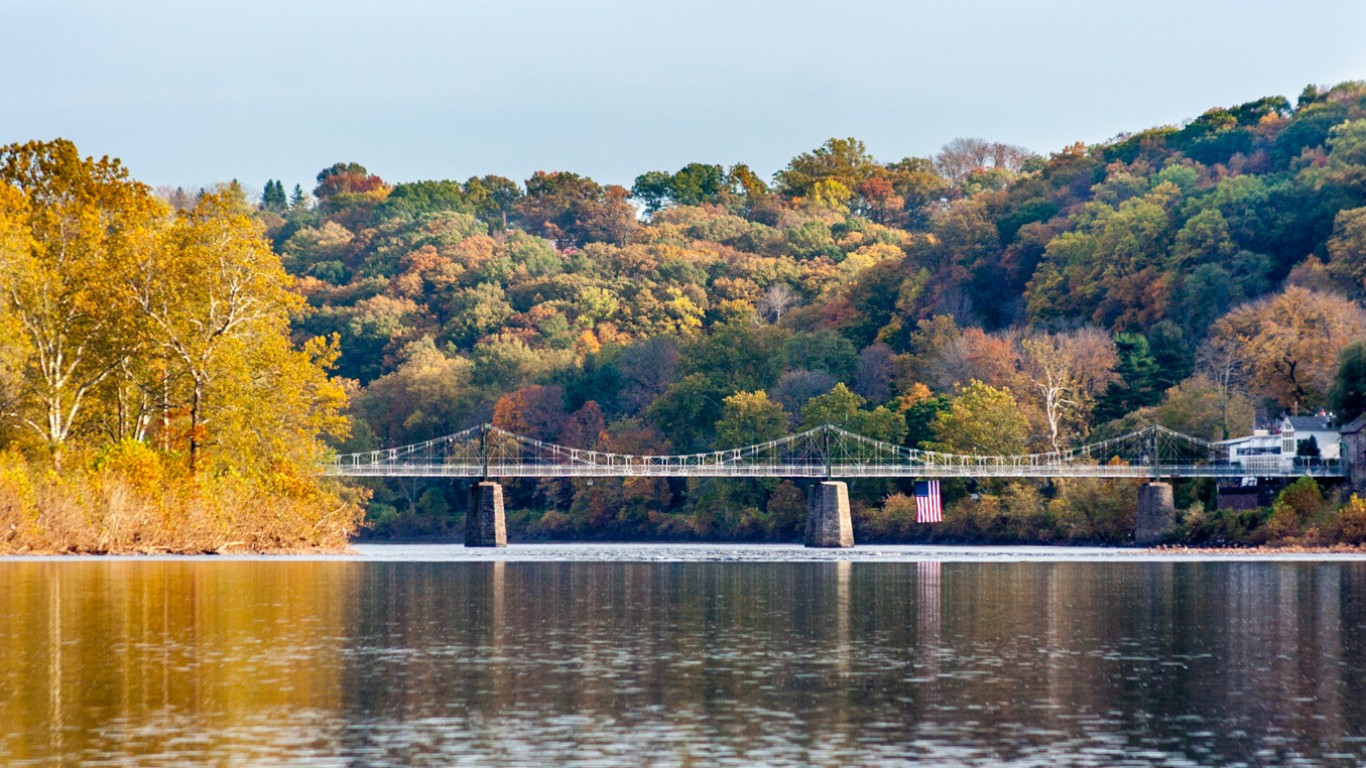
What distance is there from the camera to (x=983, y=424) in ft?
322

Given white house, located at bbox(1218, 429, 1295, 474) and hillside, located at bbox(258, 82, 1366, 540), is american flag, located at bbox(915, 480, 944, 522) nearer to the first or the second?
hillside, located at bbox(258, 82, 1366, 540)

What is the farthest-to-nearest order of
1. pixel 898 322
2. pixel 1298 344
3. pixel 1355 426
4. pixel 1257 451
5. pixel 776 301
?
pixel 776 301, pixel 898 322, pixel 1298 344, pixel 1257 451, pixel 1355 426

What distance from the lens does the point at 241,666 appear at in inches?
1059

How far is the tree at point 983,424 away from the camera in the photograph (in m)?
98.0

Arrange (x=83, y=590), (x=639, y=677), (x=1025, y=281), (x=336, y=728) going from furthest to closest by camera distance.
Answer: (x=1025, y=281) < (x=83, y=590) < (x=639, y=677) < (x=336, y=728)

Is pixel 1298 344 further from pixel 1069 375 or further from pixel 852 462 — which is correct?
pixel 852 462

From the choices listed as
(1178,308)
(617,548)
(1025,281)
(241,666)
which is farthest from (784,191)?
(241,666)

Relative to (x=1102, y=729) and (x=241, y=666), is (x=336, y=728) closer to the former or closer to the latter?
(x=241, y=666)

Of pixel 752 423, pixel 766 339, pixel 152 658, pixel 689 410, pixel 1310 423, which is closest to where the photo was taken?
pixel 152 658

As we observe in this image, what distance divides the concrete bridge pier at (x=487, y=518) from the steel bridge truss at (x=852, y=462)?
4.80 feet

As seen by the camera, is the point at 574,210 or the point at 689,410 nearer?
the point at 689,410

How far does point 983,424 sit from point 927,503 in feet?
19.3

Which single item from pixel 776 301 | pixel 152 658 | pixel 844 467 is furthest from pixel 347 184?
pixel 152 658

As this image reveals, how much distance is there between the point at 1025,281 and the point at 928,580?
74461 millimetres
